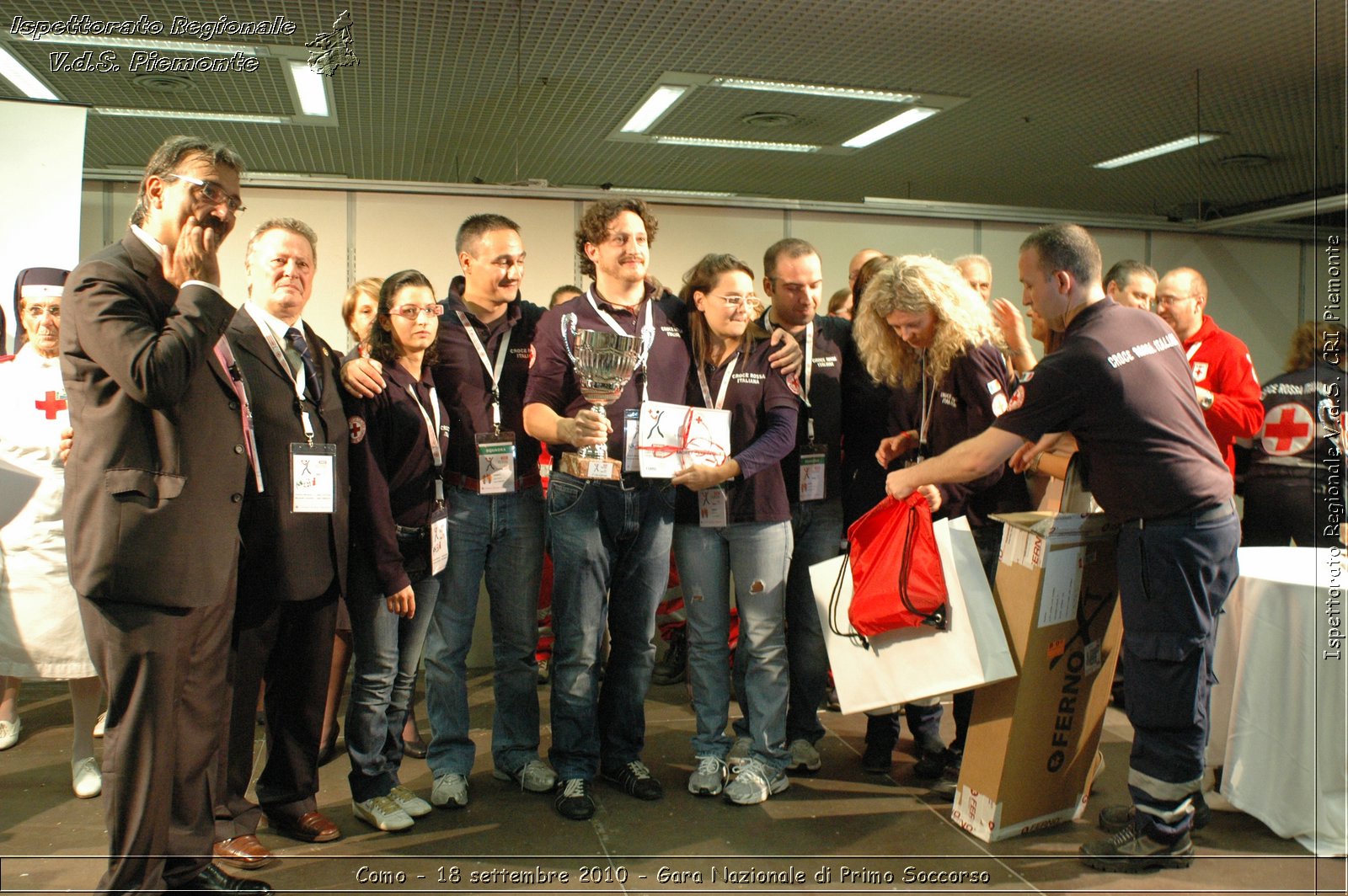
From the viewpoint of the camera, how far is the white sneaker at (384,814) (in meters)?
2.66

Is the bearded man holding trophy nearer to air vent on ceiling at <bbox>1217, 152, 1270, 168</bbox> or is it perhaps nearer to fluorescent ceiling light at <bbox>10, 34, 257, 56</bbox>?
fluorescent ceiling light at <bbox>10, 34, 257, 56</bbox>

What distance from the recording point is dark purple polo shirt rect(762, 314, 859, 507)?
3.06 meters

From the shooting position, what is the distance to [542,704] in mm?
4027

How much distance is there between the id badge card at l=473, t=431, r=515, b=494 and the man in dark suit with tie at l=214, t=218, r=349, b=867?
39 cm

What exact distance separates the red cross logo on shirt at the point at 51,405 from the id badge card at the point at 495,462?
156 centimetres

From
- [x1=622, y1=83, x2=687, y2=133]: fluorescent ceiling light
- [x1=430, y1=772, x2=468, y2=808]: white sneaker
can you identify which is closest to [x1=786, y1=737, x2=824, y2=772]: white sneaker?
[x1=430, y1=772, x2=468, y2=808]: white sneaker

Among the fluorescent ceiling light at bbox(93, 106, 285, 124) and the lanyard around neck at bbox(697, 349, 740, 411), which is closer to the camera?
the lanyard around neck at bbox(697, 349, 740, 411)

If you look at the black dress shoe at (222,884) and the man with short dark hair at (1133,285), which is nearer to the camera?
the black dress shoe at (222,884)

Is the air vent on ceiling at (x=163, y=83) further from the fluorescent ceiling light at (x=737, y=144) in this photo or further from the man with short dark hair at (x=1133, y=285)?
the man with short dark hair at (x=1133, y=285)

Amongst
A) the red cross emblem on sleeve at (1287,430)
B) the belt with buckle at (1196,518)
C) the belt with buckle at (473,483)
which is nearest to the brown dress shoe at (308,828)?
the belt with buckle at (473,483)

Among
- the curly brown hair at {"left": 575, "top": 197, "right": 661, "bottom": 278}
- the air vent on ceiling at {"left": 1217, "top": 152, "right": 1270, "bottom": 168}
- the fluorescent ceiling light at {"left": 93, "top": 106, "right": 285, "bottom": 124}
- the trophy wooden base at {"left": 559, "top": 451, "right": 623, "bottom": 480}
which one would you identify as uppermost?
the air vent on ceiling at {"left": 1217, "top": 152, "right": 1270, "bottom": 168}

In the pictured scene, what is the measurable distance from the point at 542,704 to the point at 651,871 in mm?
1658

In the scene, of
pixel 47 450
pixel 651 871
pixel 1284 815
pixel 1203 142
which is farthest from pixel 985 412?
pixel 1203 142

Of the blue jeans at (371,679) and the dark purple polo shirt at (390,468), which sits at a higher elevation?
the dark purple polo shirt at (390,468)
